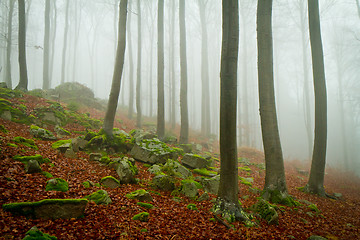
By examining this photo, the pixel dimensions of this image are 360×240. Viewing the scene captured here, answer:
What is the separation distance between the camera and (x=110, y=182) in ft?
16.7

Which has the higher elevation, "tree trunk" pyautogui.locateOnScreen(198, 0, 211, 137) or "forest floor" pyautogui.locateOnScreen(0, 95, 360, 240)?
"tree trunk" pyautogui.locateOnScreen(198, 0, 211, 137)

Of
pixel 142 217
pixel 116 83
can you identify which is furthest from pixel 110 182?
pixel 116 83

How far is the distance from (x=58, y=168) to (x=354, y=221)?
9266 mm

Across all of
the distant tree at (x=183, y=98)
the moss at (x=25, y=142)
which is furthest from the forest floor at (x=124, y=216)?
the distant tree at (x=183, y=98)

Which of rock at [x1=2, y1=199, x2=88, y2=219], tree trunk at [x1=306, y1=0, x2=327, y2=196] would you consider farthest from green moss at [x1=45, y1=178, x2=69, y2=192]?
tree trunk at [x1=306, y1=0, x2=327, y2=196]

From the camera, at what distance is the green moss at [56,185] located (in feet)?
12.8

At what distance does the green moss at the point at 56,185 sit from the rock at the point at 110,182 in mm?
997

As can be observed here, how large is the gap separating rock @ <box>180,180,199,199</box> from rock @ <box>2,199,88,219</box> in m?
2.93

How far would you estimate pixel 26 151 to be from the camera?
17.0 ft

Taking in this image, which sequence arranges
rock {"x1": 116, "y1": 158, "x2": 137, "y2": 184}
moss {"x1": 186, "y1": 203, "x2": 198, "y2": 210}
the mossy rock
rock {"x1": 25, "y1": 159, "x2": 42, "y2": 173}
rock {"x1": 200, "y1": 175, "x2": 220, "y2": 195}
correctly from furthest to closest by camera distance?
rock {"x1": 200, "y1": 175, "x2": 220, "y2": 195} < rock {"x1": 116, "y1": 158, "x2": 137, "y2": 184} < moss {"x1": 186, "y1": 203, "x2": 198, "y2": 210} < rock {"x1": 25, "y1": 159, "x2": 42, "y2": 173} < the mossy rock

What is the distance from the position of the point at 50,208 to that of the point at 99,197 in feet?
3.60

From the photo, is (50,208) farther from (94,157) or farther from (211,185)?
(211,185)

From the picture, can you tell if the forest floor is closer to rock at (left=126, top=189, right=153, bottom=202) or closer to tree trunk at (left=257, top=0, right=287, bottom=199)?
rock at (left=126, top=189, right=153, bottom=202)

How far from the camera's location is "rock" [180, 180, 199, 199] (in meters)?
5.42
